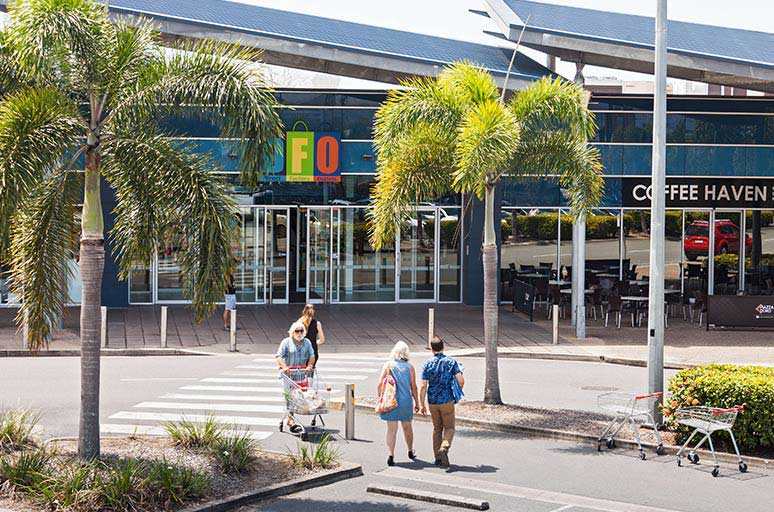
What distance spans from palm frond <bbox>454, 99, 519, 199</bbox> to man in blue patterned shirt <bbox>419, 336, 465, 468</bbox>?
3350 millimetres

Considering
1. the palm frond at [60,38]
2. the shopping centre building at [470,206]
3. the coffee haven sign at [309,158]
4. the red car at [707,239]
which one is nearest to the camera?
the palm frond at [60,38]

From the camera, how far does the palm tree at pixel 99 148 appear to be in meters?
11.7

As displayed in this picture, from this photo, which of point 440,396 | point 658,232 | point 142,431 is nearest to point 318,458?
point 440,396

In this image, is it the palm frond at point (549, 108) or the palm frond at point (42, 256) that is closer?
the palm frond at point (42, 256)

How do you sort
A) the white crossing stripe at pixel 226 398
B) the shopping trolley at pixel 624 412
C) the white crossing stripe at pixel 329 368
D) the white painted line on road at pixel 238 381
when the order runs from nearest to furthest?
1. the shopping trolley at pixel 624 412
2. the white crossing stripe at pixel 226 398
3. the white painted line on road at pixel 238 381
4. the white crossing stripe at pixel 329 368

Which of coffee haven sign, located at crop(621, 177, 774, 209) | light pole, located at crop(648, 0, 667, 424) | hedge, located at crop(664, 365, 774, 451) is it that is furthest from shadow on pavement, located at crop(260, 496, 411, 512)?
coffee haven sign, located at crop(621, 177, 774, 209)

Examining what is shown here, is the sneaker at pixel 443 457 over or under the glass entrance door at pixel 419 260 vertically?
under

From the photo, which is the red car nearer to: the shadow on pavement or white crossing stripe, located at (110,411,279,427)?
white crossing stripe, located at (110,411,279,427)

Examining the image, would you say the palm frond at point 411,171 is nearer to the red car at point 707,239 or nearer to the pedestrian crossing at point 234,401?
the pedestrian crossing at point 234,401

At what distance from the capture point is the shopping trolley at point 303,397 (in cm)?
1473

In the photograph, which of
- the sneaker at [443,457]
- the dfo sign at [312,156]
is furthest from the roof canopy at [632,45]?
the sneaker at [443,457]

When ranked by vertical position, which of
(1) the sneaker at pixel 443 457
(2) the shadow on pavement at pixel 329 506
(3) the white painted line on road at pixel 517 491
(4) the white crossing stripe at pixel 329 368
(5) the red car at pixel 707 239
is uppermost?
(5) the red car at pixel 707 239

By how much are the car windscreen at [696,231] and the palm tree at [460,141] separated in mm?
17440

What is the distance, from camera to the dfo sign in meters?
31.8
